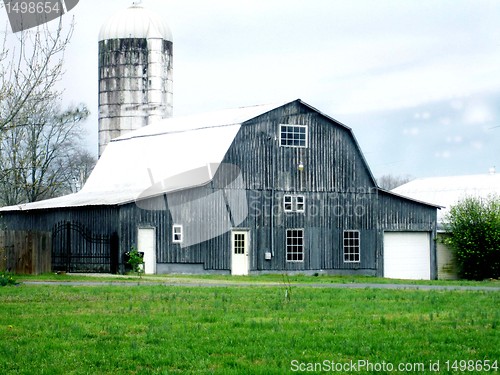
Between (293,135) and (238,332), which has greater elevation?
(293,135)

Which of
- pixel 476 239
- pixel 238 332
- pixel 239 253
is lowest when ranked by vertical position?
pixel 238 332

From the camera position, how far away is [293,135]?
46125 mm

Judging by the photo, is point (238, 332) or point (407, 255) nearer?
point (238, 332)

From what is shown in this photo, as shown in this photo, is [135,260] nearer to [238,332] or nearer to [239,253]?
[239,253]

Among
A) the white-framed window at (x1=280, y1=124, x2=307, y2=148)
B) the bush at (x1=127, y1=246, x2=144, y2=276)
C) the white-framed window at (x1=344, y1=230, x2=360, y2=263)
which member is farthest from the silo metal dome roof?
the bush at (x1=127, y1=246, x2=144, y2=276)

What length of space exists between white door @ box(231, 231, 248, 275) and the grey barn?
2.0 inches

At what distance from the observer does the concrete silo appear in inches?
2746

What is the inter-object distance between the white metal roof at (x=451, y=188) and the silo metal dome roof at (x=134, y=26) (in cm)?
2010

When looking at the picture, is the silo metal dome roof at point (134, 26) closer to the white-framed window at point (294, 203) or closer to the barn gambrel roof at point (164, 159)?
the barn gambrel roof at point (164, 159)

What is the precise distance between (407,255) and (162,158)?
12.5 m

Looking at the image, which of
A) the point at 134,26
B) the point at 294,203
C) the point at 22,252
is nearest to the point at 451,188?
the point at 294,203

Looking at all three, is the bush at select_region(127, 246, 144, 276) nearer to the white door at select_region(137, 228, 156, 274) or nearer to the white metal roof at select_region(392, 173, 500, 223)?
the white door at select_region(137, 228, 156, 274)

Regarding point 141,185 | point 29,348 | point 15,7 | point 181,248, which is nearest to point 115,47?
point 141,185

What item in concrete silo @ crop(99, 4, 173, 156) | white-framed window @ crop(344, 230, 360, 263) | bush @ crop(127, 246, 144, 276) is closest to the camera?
bush @ crop(127, 246, 144, 276)
